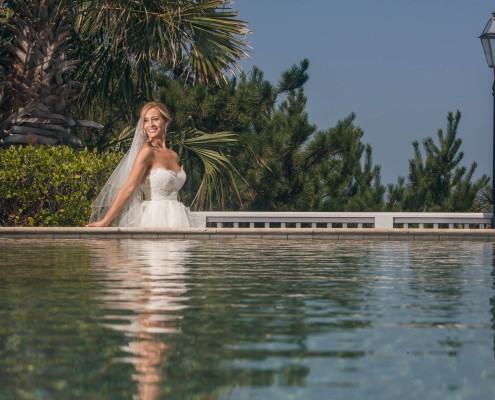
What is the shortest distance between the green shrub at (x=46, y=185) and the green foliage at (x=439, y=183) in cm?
885

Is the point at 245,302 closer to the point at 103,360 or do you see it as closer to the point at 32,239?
the point at 103,360

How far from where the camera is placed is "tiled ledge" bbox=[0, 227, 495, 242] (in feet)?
65.5

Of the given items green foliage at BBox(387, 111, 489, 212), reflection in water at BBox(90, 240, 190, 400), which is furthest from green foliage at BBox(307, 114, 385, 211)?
reflection in water at BBox(90, 240, 190, 400)

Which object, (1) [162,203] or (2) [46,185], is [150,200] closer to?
(1) [162,203]

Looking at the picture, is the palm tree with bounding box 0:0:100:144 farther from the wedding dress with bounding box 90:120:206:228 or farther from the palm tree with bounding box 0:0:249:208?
the wedding dress with bounding box 90:120:206:228

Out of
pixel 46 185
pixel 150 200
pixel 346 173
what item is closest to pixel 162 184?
pixel 150 200

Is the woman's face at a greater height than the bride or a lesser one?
greater

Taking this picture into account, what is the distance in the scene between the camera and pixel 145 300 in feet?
30.2

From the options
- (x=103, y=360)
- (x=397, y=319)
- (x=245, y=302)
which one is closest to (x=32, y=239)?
(x=245, y=302)

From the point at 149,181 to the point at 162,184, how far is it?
270 mm

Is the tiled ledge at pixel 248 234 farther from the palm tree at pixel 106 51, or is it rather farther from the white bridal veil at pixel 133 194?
the palm tree at pixel 106 51

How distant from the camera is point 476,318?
26.8ft

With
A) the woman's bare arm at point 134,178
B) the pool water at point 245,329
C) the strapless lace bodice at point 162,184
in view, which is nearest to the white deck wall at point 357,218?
the strapless lace bodice at point 162,184

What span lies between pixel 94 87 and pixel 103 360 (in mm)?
20561
